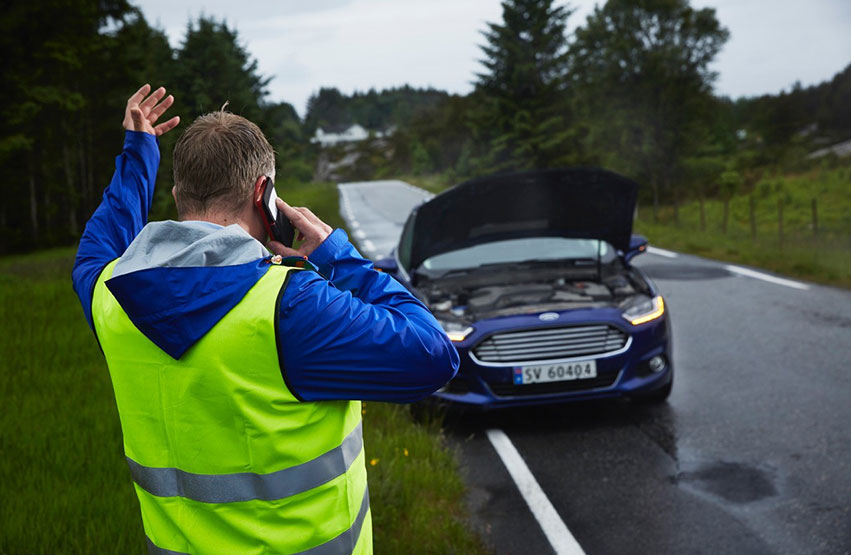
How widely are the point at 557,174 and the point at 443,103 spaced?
9334 cm

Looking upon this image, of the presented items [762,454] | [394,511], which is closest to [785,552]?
[762,454]

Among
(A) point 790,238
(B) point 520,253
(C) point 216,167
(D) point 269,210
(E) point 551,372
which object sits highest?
(C) point 216,167

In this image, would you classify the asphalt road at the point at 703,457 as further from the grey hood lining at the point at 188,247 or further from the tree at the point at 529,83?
the tree at the point at 529,83

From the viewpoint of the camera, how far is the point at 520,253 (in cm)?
686

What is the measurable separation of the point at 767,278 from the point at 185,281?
11.8 metres

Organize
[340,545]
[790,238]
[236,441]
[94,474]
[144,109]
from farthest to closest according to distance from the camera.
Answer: [790,238] < [94,474] < [144,109] < [340,545] < [236,441]

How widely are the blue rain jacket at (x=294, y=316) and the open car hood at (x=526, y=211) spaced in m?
4.25

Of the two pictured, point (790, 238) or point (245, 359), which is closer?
point (245, 359)

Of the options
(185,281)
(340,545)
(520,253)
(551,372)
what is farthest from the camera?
(520,253)

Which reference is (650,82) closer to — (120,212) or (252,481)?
(120,212)

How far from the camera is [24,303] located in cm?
1069

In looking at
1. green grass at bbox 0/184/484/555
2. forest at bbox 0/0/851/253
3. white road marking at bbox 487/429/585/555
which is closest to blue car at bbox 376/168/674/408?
white road marking at bbox 487/429/585/555

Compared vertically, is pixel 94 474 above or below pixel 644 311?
below

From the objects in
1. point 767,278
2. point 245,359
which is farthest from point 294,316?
point 767,278
